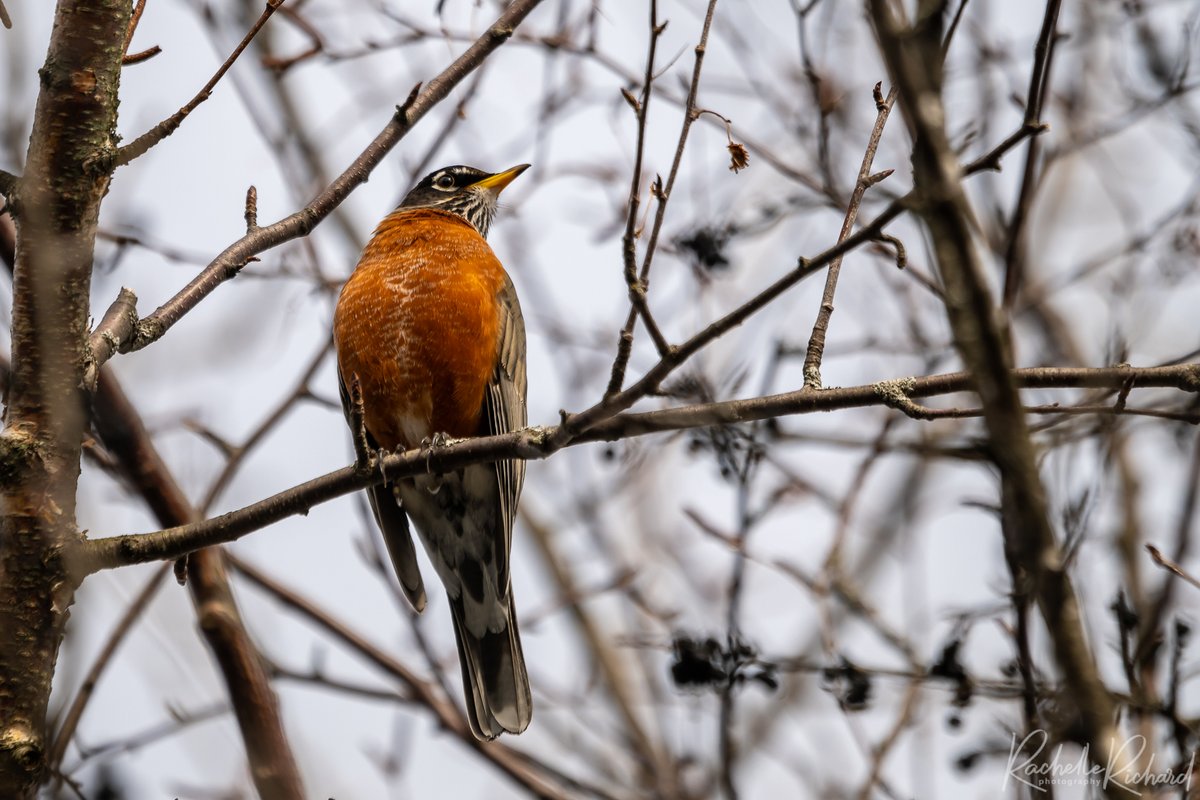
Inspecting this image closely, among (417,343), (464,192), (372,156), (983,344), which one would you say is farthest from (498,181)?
(983,344)

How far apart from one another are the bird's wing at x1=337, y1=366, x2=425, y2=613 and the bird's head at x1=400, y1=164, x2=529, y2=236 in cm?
223

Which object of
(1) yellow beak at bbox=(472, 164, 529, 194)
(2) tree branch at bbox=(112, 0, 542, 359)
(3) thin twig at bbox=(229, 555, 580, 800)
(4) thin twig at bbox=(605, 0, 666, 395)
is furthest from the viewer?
(1) yellow beak at bbox=(472, 164, 529, 194)

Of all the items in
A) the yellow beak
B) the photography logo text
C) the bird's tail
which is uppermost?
the yellow beak

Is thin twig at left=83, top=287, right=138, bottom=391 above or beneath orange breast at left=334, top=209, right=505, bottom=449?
beneath

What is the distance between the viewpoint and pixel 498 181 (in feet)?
24.8

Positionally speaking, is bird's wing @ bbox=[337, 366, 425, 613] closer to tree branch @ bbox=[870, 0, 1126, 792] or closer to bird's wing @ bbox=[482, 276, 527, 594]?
bird's wing @ bbox=[482, 276, 527, 594]

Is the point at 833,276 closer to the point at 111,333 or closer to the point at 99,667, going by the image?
the point at 111,333

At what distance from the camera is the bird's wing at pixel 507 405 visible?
19.1ft

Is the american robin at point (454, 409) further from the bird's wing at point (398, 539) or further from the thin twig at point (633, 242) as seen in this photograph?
the thin twig at point (633, 242)

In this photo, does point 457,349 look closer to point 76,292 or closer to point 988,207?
point 76,292

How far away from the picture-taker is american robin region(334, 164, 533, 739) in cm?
568

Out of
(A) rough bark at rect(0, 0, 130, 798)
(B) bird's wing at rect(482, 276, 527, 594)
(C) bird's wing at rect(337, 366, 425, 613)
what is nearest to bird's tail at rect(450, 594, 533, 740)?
(B) bird's wing at rect(482, 276, 527, 594)

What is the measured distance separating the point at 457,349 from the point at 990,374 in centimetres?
401

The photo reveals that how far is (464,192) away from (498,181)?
287 mm
